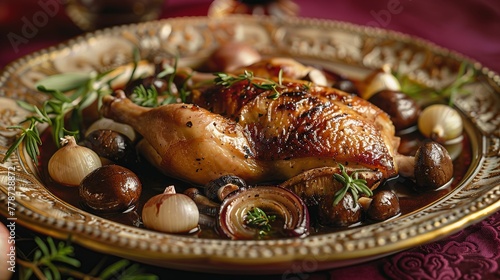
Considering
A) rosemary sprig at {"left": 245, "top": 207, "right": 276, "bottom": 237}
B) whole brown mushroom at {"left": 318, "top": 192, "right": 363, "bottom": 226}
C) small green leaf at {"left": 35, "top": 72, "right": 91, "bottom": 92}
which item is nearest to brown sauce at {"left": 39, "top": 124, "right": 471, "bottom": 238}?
whole brown mushroom at {"left": 318, "top": 192, "right": 363, "bottom": 226}

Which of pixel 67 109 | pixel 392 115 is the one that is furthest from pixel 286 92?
pixel 67 109

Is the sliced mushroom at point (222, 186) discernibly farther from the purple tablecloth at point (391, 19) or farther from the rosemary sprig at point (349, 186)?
the purple tablecloth at point (391, 19)

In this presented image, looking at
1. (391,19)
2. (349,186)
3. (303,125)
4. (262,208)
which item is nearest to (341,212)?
(349,186)

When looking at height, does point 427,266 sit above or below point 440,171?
below

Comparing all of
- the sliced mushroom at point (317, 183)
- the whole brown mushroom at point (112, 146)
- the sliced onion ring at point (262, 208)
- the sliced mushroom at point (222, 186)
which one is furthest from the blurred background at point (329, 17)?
the sliced onion ring at point (262, 208)

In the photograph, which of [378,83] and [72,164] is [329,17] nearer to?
[378,83]

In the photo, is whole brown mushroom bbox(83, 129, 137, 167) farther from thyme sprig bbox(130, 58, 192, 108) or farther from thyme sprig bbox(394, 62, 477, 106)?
thyme sprig bbox(394, 62, 477, 106)

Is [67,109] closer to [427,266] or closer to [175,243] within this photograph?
[175,243]
